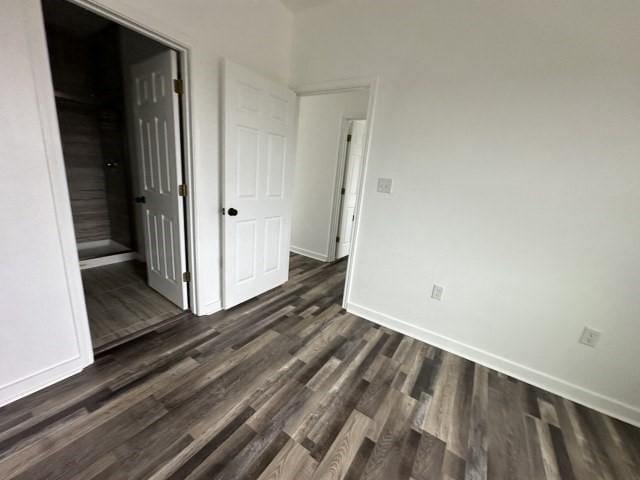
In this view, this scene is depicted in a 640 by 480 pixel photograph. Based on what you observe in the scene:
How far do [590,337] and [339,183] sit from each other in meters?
2.78

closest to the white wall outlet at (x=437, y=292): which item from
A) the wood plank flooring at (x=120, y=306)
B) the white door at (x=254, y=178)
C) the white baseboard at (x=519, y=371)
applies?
the white baseboard at (x=519, y=371)

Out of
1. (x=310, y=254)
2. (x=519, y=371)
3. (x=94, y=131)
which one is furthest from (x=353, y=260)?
(x=94, y=131)

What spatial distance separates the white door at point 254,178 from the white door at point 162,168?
13.2 inches

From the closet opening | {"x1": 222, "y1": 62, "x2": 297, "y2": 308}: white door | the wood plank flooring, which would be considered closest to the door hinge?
the closet opening

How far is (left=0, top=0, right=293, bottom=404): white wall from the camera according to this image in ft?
3.86

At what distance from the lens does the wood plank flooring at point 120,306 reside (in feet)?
6.40

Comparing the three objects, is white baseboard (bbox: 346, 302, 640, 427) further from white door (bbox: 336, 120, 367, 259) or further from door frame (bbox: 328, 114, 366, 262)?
door frame (bbox: 328, 114, 366, 262)

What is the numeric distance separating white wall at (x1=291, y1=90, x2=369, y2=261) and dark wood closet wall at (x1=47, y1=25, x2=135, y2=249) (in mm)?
2183

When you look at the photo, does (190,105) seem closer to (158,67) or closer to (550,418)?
(158,67)

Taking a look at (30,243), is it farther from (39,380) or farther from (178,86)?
(178,86)

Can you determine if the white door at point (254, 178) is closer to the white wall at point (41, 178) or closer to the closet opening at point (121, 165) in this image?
the white wall at point (41, 178)

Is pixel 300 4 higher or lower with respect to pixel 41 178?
higher

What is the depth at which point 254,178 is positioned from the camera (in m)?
2.27

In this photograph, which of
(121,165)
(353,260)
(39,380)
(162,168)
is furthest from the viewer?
(121,165)
